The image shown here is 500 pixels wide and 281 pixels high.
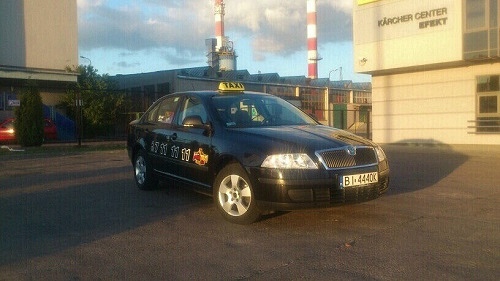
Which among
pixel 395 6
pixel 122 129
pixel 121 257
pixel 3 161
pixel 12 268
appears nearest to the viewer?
pixel 12 268

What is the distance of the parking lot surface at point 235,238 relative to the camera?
4.27 metres

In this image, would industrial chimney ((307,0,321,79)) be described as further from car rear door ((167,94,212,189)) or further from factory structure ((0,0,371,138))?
car rear door ((167,94,212,189))

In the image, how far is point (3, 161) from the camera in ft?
44.0

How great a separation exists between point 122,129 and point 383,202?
80.3 feet

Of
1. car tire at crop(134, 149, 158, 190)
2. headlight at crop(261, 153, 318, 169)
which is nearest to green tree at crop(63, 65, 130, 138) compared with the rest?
car tire at crop(134, 149, 158, 190)

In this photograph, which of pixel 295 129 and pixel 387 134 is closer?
pixel 295 129

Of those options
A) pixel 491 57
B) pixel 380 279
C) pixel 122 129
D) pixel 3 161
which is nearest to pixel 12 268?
pixel 380 279

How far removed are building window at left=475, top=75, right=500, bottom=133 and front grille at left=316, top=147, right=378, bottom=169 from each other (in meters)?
16.5

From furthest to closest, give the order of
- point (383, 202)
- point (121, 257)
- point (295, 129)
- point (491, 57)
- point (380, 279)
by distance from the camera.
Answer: point (491, 57)
point (383, 202)
point (295, 129)
point (121, 257)
point (380, 279)

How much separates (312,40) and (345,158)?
5207 cm

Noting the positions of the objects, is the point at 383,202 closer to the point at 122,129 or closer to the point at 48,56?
the point at 122,129

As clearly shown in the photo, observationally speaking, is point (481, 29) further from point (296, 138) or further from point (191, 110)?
point (296, 138)

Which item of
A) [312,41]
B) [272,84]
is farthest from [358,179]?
[312,41]

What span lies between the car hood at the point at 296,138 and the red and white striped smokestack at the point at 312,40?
50.4 m
